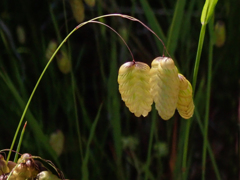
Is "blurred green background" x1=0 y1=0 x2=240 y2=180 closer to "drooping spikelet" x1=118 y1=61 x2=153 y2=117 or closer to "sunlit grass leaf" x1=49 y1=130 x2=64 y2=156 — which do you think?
"sunlit grass leaf" x1=49 y1=130 x2=64 y2=156

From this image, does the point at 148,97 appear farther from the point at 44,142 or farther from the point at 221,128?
the point at 221,128

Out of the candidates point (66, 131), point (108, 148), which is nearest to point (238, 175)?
point (108, 148)

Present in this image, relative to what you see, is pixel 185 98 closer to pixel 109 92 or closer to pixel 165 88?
pixel 165 88

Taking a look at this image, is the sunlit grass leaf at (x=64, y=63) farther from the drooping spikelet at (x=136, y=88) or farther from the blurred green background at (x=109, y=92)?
the drooping spikelet at (x=136, y=88)

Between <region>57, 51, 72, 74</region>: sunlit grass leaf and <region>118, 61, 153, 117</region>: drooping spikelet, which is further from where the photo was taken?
<region>57, 51, 72, 74</region>: sunlit grass leaf

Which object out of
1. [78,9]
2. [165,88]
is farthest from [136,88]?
[78,9]

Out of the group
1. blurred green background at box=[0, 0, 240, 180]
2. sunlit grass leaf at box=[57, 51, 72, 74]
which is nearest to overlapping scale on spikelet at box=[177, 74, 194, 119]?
blurred green background at box=[0, 0, 240, 180]
